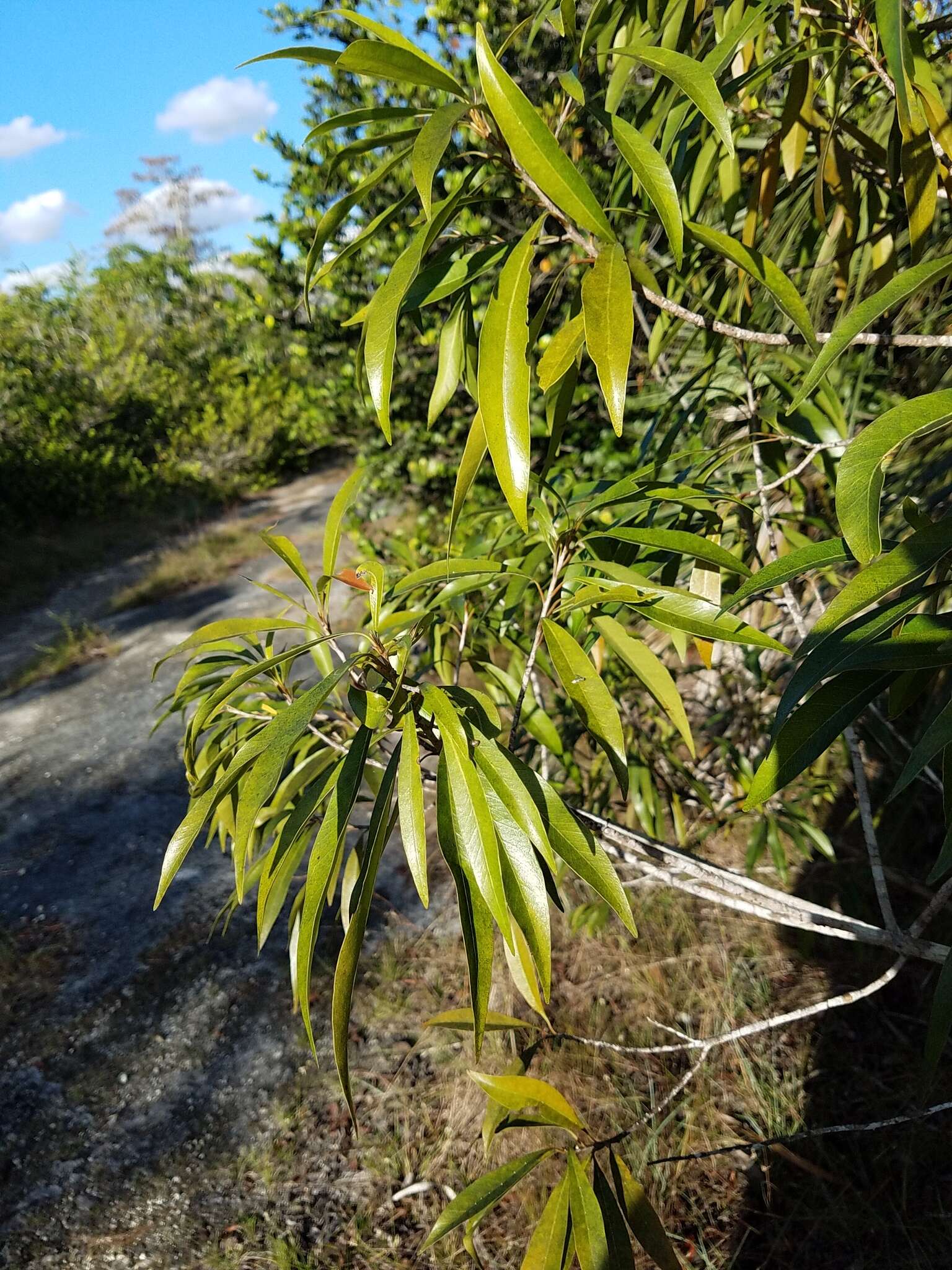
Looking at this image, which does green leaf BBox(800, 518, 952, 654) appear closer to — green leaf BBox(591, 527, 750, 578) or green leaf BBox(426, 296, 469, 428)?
green leaf BBox(591, 527, 750, 578)

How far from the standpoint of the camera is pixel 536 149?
52cm

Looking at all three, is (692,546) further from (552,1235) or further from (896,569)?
(552,1235)

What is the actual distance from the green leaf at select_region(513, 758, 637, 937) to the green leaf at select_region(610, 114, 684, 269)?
1.46ft

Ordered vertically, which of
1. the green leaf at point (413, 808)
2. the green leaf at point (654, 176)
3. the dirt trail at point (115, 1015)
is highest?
the green leaf at point (654, 176)

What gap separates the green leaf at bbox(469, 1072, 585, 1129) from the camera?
2.36 feet

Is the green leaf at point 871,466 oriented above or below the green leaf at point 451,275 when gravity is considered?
below

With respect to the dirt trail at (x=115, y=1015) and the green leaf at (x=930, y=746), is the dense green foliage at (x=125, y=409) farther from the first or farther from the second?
the green leaf at (x=930, y=746)

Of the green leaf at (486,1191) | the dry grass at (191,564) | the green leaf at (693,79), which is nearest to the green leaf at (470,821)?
the green leaf at (486,1191)

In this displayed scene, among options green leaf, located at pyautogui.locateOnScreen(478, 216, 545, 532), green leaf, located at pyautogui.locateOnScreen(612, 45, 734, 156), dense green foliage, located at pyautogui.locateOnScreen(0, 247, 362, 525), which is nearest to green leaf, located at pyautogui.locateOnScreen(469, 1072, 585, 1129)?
green leaf, located at pyautogui.locateOnScreen(478, 216, 545, 532)

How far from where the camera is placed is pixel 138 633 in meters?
4.77

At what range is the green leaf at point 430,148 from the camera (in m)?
0.49

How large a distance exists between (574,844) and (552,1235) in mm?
365

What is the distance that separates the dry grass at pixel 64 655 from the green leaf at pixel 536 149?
463cm

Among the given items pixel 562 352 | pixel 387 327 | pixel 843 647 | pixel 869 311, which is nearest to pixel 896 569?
pixel 843 647
